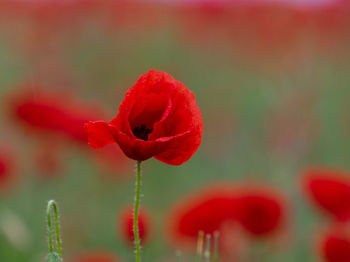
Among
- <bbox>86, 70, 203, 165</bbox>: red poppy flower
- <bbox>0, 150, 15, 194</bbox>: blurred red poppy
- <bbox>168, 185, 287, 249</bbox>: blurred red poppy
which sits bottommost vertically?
<bbox>86, 70, 203, 165</bbox>: red poppy flower

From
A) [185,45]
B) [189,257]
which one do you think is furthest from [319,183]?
[185,45]

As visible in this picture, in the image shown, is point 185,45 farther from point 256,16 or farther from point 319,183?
point 319,183

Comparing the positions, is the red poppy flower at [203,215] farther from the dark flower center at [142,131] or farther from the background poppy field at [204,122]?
the dark flower center at [142,131]

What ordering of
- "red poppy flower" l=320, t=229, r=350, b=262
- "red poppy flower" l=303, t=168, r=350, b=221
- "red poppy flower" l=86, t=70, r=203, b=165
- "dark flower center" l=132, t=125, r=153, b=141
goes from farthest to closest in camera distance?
"red poppy flower" l=303, t=168, r=350, b=221, "red poppy flower" l=320, t=229, r=350, b=262, "dark flower center" l=132, t=125, r=153, b=141, "red poppy flower" l=86, t=70, r=203, b=165

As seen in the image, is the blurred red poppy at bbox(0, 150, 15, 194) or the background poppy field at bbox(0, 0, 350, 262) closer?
the background poppy field at bbox(0, 0, 350, 262)

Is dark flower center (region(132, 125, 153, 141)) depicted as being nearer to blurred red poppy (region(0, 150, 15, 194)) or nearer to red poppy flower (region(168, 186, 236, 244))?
red poppy flower (region(168, 186, 236, 244))

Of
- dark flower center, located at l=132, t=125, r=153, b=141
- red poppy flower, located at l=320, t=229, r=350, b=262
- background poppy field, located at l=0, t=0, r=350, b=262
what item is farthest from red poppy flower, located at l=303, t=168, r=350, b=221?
dark flower center, located at l=132, t=125, r=153, b=141

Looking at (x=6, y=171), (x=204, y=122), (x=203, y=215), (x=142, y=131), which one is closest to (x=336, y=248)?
(x=203, y=215)
